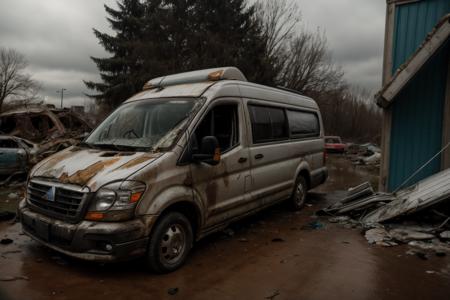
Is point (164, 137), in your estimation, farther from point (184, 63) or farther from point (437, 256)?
point (184, 63)

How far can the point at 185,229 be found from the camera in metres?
3.89

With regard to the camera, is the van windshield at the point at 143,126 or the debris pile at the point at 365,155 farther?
the debris pile at the point at 365,155

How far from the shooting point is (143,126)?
4.32m

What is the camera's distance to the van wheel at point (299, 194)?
21.4ft

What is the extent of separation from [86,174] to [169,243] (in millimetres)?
1191

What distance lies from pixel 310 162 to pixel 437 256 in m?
3.00

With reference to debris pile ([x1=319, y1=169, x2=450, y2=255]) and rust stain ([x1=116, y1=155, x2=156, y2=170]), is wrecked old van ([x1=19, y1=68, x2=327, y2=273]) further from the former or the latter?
A: debris pile ([x1=319, y1=169, x2=450, y2=255])

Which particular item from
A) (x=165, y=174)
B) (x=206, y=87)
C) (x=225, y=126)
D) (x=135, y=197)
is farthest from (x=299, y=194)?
(x=135, y=197)

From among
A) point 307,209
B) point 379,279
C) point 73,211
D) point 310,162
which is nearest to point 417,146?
point 310,162

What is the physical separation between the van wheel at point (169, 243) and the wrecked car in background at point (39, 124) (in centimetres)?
1152

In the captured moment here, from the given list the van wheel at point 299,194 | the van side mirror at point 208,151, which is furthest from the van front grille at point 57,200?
the van wheel at point 299,194

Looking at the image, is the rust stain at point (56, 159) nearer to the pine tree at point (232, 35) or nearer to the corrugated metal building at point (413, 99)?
the corrugated metal building at point (413, 99)

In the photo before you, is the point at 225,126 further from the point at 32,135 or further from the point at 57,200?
the point at 32,135

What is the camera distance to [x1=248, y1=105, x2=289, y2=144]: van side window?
5157mm
